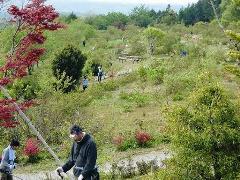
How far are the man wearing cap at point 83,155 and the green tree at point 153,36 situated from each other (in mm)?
36808

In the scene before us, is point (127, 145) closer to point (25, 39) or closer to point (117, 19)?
point (25, 39)

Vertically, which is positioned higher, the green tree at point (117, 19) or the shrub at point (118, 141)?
the green tree at point (117, 19)

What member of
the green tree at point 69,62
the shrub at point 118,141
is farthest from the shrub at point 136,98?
the shrub at point 118,141

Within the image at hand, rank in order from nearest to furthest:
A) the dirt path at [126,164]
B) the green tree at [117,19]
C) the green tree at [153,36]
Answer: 1. the dirt path at [126,164]
2. the green tree at [153,36]
3. the green tree at [117,19]

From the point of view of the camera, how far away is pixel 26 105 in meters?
10.7

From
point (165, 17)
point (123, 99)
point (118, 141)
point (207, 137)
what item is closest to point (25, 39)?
point (207, 137)

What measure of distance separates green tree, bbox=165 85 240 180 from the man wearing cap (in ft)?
6.37

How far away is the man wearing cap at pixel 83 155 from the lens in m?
8.58

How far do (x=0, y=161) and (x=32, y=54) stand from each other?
12.2 ft

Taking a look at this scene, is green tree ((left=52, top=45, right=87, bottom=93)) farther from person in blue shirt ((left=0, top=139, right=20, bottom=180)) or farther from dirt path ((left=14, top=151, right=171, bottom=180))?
person in blue shirt ((left=0, top=139, right=20, bottom=180))

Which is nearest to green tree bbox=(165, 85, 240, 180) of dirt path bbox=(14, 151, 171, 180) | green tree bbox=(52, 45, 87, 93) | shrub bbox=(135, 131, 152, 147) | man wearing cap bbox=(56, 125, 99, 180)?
man wearing cap bbox=(56, 125, 99, 180)

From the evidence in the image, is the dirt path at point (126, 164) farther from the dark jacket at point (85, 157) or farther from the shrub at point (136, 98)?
the shrub at point (136, 98)

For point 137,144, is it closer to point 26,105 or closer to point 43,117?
point 43,117

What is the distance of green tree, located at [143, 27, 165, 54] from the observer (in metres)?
45.4
